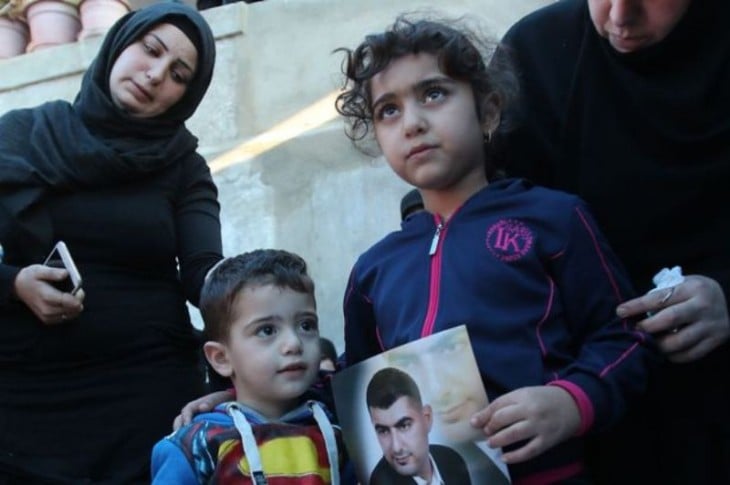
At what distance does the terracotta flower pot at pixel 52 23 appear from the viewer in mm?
3381

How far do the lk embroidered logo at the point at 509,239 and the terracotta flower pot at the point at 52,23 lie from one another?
2.51 metres

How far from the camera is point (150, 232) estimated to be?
1710 mm

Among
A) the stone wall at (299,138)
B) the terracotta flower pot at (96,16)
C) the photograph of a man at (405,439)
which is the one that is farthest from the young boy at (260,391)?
the terracotta flower pot at (96,16)

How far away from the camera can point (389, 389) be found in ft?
3.73

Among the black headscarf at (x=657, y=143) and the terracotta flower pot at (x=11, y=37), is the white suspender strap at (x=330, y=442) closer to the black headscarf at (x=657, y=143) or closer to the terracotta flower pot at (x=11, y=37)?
the black headscarf at (x=657, y=143)

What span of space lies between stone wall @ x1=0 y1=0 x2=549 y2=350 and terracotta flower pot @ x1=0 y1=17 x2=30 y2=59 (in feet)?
3.00

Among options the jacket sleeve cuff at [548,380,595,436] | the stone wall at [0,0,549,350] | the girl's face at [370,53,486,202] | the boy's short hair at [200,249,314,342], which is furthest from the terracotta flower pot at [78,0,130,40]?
the jacket sleeve cuff at [548,380,595,436]

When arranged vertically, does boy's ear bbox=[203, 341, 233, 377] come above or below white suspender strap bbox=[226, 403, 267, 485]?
above

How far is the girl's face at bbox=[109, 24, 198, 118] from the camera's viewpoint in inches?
69.6

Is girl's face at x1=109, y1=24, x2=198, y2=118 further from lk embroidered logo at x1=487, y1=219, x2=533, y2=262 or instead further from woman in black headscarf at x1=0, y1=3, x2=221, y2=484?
lk embroidered logo at x1=487, y1=219, x2=533, y2=262

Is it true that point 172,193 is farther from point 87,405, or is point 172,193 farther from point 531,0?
point 531,0

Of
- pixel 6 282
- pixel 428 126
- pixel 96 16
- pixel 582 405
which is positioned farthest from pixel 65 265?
pixel 96 16

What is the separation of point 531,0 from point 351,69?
1405mm

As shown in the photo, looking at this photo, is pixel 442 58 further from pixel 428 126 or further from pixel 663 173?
pixel 663 173
